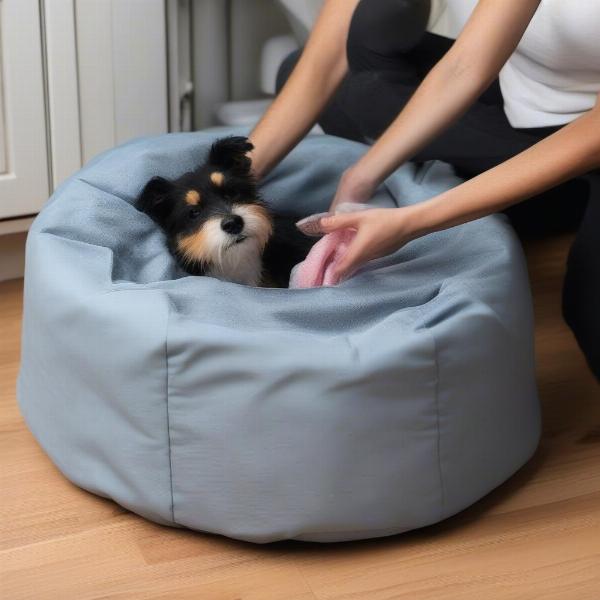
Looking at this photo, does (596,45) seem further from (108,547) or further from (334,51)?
(108,547)

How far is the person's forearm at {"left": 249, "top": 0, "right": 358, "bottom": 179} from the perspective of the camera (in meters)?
2.09

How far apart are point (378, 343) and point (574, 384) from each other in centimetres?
71

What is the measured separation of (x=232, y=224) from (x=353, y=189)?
28 centimetres

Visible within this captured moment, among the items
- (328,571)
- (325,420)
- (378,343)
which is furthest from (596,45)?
(328,571)

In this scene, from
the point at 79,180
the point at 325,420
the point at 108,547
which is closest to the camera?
the point at 325,420

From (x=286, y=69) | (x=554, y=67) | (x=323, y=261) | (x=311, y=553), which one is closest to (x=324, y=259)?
(x=323, y=261)

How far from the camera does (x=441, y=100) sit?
1845 millimetres

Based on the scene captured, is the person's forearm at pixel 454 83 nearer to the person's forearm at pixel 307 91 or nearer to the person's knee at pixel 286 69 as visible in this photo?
the person's forearm at pixel 307 91

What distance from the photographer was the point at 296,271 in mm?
1866

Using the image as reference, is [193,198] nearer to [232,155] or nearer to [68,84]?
[232,155]

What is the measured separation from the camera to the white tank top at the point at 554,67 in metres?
1.89

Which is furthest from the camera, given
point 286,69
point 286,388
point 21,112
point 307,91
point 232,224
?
point 286,69

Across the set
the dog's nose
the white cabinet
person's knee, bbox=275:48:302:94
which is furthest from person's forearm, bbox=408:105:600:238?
the white cabinet

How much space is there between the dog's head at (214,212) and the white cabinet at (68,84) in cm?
63
